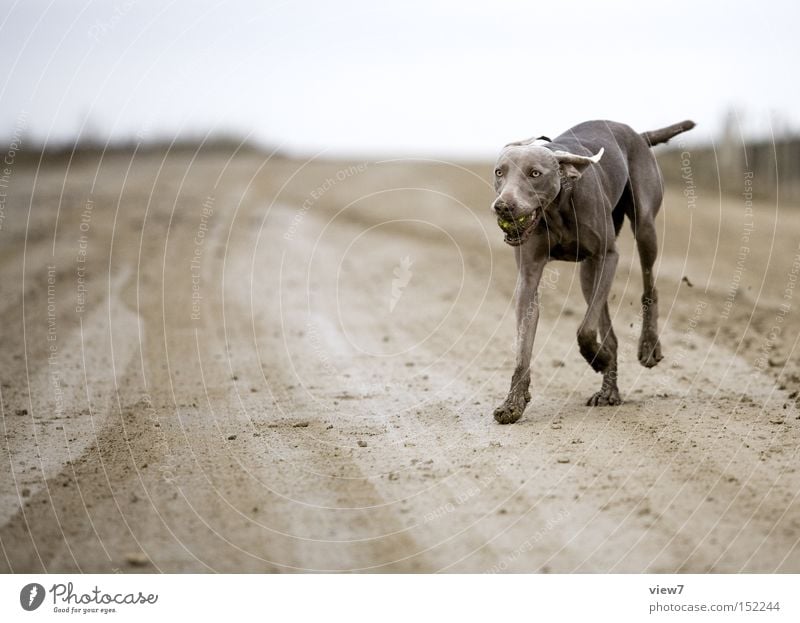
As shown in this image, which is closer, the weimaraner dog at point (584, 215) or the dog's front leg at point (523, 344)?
the weimaraner dog at point (584, 215)

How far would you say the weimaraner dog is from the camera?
7.06 m

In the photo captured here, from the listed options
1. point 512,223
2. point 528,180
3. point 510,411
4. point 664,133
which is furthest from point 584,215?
point 664,133

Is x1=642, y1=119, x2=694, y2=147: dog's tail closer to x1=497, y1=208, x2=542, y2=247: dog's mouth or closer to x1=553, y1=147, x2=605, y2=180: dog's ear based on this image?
x1=553, y1=147, x2=605, y2=180: dog's ear

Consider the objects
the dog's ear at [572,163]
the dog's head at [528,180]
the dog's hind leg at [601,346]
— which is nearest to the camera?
the dog's head at [528,180]

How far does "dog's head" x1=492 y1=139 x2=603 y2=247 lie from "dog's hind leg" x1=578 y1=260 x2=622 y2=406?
990mm

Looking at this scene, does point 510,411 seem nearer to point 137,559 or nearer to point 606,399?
point 606,399

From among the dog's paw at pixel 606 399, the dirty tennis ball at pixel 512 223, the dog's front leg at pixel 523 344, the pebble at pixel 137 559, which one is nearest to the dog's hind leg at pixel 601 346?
the dog's paw at pixel 606 399

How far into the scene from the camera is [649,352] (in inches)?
341

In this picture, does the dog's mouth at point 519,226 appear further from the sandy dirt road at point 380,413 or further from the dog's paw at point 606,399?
the dog's paw at point 606,399

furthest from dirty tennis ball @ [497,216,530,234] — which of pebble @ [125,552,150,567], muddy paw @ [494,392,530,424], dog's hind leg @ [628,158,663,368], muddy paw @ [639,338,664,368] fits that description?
pebble @ [125,552,150,567]

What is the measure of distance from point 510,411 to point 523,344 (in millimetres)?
497

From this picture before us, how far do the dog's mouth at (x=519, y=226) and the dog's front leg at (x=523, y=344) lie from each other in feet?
2.16

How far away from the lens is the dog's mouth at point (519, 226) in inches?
272

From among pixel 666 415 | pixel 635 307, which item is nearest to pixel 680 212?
pixel 635 307
